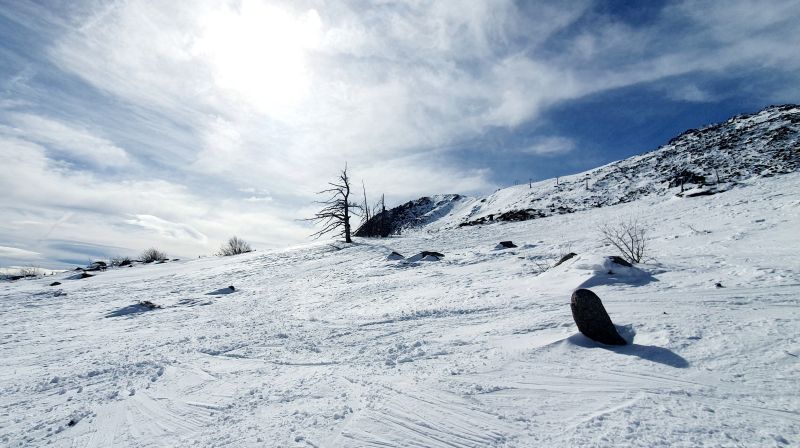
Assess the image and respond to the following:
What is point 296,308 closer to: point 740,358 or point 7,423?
point 7,423

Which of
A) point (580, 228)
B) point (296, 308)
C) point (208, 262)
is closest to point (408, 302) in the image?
point (296, 308)

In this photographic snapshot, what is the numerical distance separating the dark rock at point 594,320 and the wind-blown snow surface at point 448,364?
0.16 m

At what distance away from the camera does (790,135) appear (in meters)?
37.0

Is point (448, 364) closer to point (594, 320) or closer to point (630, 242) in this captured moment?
point (594, 320)

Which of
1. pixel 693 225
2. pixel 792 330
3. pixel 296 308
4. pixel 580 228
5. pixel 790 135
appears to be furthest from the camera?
pixel 790 135

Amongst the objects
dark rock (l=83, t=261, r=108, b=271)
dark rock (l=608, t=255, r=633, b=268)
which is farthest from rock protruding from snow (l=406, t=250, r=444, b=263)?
dark rock (l=83, t=261, r=108, b=271)

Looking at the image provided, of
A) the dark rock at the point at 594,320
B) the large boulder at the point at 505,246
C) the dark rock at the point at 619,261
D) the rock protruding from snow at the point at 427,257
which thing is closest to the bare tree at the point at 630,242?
the dark rock at the point at 619,261

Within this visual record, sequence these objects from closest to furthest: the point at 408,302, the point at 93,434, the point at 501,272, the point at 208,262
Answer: the point at 93,434 → the point at 408,302 → the point at 501,272 → the point at 208,262

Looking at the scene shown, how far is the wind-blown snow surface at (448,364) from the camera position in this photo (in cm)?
346

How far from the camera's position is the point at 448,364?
498 cm

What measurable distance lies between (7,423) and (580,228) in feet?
71.5

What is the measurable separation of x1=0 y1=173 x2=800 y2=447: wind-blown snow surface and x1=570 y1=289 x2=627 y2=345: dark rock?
0.53 feet

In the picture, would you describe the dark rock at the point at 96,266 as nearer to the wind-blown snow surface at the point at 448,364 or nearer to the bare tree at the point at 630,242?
the wind-blown snow surface at the point at 448,364

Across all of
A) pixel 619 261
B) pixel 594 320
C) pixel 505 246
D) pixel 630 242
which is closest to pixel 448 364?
pixel 594 320
